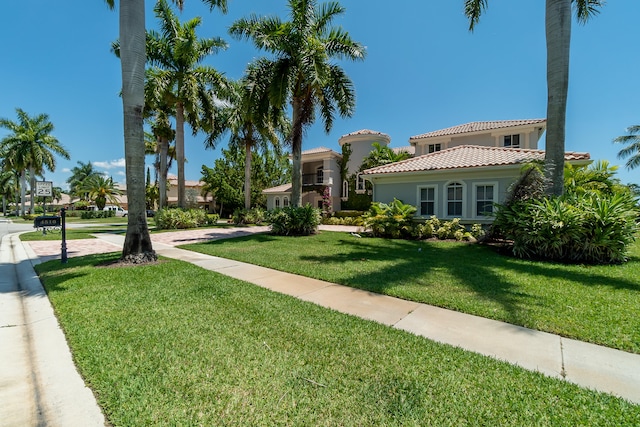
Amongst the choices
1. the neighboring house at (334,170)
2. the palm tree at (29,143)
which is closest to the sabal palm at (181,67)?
the neighboring house at (334,170)

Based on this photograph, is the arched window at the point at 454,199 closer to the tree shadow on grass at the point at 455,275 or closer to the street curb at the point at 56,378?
the tree shadow on grass at the point at 455,275

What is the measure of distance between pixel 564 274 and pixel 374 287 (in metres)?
4.91

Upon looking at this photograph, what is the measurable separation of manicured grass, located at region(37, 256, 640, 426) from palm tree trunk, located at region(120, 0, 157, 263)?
3.79m

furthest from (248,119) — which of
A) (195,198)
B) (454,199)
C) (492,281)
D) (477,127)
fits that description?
(195,198)

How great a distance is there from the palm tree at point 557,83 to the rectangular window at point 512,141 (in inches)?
560

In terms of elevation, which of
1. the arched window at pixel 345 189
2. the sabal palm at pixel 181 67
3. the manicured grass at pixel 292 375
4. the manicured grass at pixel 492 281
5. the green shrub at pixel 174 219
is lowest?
the manicured grass at pixel 292 375

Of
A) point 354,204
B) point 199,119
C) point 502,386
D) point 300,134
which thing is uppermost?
point 199,119

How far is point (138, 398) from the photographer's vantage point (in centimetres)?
250

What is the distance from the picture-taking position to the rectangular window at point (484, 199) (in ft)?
45.5

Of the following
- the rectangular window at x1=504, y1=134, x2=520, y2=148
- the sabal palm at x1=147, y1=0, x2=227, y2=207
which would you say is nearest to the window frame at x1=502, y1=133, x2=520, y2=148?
the rectangular window at x1=504, y1=134, x2=520, y2=148

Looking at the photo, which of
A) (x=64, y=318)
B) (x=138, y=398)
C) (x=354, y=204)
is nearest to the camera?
(x=138, y=398)

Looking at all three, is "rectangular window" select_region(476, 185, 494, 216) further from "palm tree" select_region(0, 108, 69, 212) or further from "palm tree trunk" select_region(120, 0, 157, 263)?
"palm tree" select_region(0, 108, 69, 212)

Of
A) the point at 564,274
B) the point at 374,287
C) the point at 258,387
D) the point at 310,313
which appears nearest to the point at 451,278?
the point at 374,287

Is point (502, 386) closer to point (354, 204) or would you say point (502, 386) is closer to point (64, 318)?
point (64, 318)
